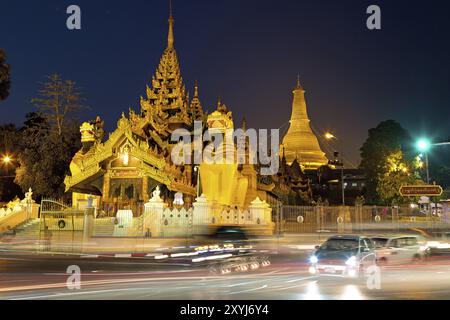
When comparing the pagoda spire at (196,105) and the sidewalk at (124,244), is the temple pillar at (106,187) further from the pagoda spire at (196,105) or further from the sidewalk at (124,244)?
the pagoda spire at (196,105)

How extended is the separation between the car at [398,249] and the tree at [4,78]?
2198 cm

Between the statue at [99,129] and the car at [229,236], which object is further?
the statue at [99,129]

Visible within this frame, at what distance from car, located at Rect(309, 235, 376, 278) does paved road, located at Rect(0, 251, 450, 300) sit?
0.27 m

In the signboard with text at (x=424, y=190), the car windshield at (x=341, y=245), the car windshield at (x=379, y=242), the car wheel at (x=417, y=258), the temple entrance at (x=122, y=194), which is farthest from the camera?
the temple entrance at (x=122, y=194)

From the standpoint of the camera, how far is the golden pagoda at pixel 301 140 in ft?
265

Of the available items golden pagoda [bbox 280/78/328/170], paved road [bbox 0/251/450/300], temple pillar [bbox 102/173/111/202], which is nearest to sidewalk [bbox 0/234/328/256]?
paved road [bbox 0/251/450/300]

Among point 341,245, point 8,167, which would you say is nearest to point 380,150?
point 341,245

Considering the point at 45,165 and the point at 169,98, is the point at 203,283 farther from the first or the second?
the point at 169,98

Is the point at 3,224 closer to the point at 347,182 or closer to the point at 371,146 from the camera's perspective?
the point at 371,146

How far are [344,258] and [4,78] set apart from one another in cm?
2239

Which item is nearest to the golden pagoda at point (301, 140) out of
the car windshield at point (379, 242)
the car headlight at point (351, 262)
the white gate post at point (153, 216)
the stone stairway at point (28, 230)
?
the stone stairway at point (28, 230)
